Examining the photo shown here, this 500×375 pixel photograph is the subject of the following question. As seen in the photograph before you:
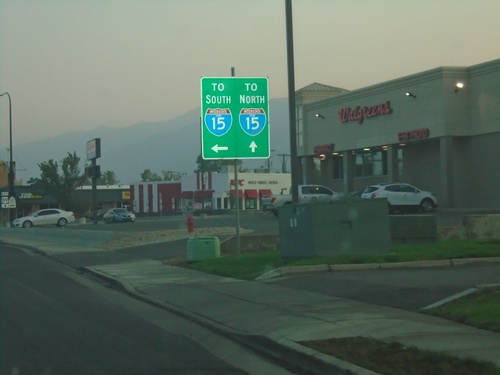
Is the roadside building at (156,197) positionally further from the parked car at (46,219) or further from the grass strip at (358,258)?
the grass strip at (358,258)

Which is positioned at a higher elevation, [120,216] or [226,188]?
[226,188]

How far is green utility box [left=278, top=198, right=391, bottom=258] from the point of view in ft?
61.9

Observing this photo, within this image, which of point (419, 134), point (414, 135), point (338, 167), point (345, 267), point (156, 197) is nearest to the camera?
point (345, 267)

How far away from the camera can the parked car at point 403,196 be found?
40.5 m

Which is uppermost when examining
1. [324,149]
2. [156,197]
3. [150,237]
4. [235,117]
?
[324,149]

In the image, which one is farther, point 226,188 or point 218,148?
point 226,188

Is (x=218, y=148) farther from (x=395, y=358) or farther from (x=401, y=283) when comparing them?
(x=395, y=358)

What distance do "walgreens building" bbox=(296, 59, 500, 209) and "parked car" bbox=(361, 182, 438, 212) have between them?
3143 millimetres

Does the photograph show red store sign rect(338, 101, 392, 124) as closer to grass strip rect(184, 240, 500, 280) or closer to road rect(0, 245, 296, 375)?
grass strip rect(184, 240, 500, 280)

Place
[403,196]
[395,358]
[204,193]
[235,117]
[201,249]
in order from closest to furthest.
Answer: [395,358], [235,117], [201,249], [403,196], [204,193]

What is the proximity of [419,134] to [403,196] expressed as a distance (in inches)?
243

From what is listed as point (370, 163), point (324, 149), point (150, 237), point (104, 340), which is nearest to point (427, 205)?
point (370, 163)

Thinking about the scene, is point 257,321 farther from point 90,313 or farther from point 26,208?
point 26,208

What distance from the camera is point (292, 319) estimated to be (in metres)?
12.1
